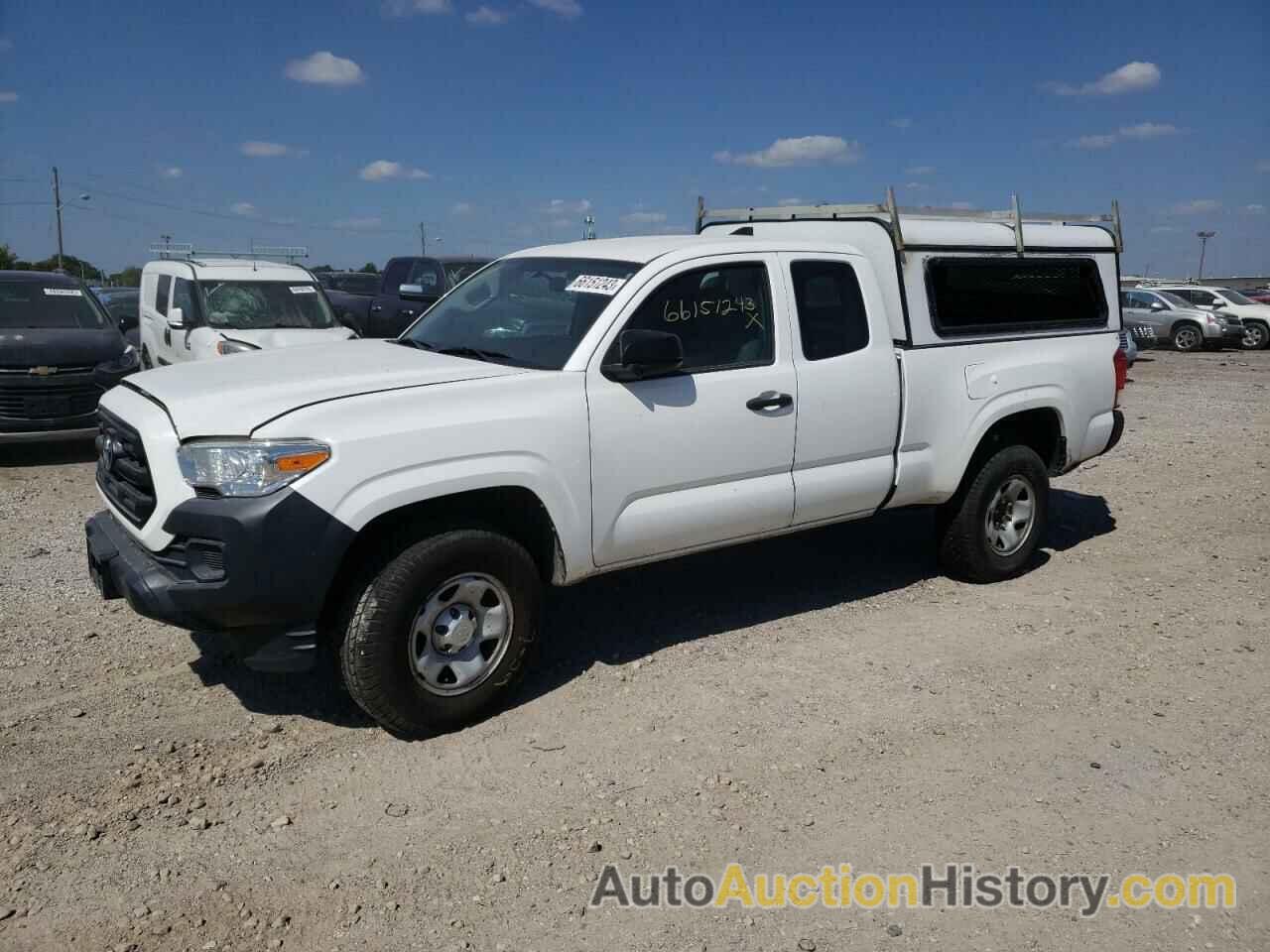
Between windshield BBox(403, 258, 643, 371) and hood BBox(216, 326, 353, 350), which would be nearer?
windshield BBox(403, 258, 643, 371)

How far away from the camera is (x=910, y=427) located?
562 centimetres

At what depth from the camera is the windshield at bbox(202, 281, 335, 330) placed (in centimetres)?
1106

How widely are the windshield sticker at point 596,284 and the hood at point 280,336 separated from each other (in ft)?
19.4

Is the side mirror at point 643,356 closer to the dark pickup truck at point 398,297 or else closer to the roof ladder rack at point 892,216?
the roof ladder rack at point 892,216

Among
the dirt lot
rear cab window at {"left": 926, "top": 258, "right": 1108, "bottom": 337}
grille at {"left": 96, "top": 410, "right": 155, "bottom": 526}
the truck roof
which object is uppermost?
the truck roof

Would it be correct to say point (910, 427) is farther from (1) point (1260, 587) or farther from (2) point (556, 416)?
(1) point (1260, 587)

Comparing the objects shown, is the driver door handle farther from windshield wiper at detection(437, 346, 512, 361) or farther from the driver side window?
windshield wiper at detection(437, 346, 512, 361)

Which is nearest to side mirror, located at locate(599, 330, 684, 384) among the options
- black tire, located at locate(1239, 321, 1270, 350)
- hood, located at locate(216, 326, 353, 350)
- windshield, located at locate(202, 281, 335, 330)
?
hood, located at locate(216, 326, 353, 350)

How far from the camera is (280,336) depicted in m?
10.7

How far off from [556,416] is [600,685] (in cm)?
130

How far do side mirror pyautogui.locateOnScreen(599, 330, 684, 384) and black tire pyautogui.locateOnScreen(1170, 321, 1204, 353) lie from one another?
23.9 meters

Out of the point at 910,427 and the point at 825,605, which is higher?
the point at 910,427

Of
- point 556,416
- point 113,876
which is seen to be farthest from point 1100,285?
point 113,876

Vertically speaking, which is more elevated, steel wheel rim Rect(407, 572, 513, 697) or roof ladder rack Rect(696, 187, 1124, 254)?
roof ladder rack Rect(696, 187, 1124, 254)
